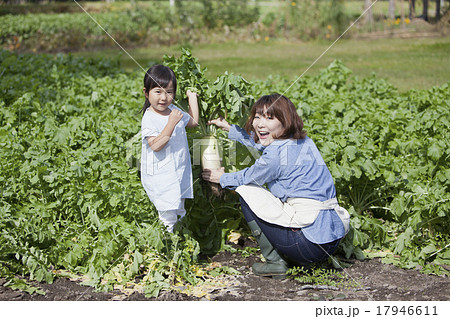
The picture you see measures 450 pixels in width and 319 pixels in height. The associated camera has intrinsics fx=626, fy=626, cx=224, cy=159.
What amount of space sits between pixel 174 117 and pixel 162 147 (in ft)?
0.67

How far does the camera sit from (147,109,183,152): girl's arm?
3.85m

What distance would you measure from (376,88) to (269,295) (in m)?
4.14

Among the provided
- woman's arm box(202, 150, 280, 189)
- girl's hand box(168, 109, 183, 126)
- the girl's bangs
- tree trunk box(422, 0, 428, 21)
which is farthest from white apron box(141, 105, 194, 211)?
tree trunk box(422, 0, 428, 21)

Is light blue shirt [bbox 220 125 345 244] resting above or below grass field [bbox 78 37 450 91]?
below

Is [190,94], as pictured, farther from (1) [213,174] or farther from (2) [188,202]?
(2) [188,202]

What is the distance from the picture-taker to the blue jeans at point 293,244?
3896mm

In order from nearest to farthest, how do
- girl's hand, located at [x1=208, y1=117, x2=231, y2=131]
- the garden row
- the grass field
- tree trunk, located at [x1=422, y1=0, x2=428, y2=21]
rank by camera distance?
girl's hand, located at [x1=208, y1=117, x2=231, y2=131] → the grass field → the garden row → tree trunk, located at [x1=422, y1=0, x2=428, y2=21]

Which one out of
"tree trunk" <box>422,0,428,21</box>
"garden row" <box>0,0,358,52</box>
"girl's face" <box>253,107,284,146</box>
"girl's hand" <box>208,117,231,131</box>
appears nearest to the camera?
"girl's face" <box>253,107,284,146</box>

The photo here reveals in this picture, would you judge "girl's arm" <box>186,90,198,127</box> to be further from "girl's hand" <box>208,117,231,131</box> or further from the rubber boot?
the rubber boot

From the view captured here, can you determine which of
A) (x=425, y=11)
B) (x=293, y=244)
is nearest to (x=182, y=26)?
(x=425, y=11)

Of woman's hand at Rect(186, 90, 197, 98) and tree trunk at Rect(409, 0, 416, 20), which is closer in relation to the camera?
woman's hand at Rect(186, 90, 197, 98)

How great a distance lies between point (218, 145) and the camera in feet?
14.8

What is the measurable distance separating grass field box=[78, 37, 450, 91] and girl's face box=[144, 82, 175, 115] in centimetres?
697
